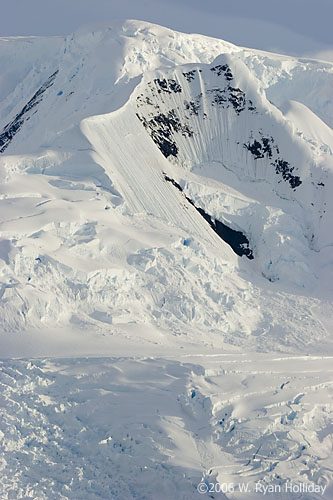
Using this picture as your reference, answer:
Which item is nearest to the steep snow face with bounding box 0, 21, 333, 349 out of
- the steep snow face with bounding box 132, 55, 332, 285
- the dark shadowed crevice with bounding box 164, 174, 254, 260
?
the steep snow face with bounding box 132, 55, 332, 285

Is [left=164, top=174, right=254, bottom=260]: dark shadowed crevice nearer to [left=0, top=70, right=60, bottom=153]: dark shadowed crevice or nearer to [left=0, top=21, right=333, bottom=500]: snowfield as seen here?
[left=0, top=21, right=333, bottom=500]: snowfield

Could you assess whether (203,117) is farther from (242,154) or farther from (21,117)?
(21,117)

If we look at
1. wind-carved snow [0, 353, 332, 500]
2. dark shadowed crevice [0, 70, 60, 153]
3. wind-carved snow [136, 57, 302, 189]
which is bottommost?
wind-carved snow [0, 353, 332, 500]

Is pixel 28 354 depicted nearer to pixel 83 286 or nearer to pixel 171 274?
pixel 83 286

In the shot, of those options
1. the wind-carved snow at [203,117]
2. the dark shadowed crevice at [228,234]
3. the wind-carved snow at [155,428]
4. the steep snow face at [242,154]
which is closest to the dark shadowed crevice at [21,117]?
the steep snow face at [242,154]

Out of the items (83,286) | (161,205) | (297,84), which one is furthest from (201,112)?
(297,84)

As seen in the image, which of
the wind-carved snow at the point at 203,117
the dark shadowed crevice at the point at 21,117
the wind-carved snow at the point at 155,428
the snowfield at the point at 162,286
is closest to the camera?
the wind-carved snow at the point at 155,428

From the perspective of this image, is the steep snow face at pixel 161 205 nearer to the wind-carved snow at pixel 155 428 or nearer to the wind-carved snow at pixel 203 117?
the wind-carved snow at pixel 203 117
